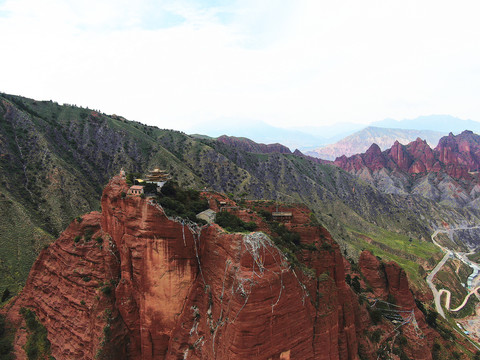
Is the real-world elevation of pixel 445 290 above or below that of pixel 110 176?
below

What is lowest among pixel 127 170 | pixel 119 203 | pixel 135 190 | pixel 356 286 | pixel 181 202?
pixel 356 286

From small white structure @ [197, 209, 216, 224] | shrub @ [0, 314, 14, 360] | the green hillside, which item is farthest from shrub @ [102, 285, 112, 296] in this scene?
the green hillside

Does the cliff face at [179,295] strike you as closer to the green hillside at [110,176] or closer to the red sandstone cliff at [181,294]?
the red sandstone cliff at [181,294]

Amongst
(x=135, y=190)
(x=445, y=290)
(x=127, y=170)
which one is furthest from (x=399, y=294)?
(x=127, y=170)

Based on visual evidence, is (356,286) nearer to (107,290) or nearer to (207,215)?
(207,215)

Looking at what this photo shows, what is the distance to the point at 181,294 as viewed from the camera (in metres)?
27.5

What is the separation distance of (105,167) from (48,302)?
3680 inches

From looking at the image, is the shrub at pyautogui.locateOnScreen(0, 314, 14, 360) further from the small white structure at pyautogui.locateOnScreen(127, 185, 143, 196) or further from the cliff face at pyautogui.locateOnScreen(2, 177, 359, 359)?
the small white structure at pyautogui.locateOnScreen(127, 185, 143, 196)

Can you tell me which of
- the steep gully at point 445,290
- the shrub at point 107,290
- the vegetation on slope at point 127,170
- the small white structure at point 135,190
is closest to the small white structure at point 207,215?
the vegetation on slope at point 127,170

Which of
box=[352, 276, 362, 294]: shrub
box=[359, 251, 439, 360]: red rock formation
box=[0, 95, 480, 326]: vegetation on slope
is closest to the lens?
box=[359, 251, 439, 360]: red rock formation

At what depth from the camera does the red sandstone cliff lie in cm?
2280

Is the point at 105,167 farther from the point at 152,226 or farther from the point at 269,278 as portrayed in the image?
the point at 269,278

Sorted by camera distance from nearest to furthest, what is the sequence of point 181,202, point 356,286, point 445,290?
point 181,202, point 356,286, point 445,290

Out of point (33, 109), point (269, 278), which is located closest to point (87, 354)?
point (269, 278)
